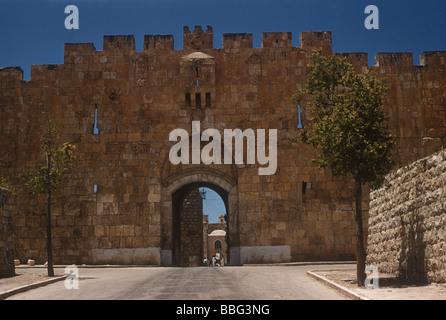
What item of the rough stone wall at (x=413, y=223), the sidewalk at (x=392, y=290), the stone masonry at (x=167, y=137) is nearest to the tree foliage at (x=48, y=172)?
the stone masonry at (x=167, y=137)

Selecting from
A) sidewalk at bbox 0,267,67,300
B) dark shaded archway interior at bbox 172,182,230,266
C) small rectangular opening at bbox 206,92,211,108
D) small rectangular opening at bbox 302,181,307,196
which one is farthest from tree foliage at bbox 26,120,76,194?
small rectangular opening at bbox 302,181,307,196

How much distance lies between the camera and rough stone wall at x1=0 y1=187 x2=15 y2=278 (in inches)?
534

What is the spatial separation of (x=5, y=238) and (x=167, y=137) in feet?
26.8

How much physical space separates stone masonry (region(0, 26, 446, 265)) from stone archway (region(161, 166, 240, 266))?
0.04 m

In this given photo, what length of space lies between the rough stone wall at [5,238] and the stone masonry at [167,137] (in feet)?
18.4

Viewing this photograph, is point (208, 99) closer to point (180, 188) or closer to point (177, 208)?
point (180, 188)

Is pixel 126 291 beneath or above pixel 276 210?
beneath

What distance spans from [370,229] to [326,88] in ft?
15.2

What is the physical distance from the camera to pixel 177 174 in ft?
66.5

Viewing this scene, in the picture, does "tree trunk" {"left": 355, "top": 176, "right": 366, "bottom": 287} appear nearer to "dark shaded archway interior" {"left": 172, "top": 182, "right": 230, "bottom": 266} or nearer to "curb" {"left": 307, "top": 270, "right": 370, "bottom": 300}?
"curb" {"left": 307, "top": 270, "right": 370, "bottom": 300}
